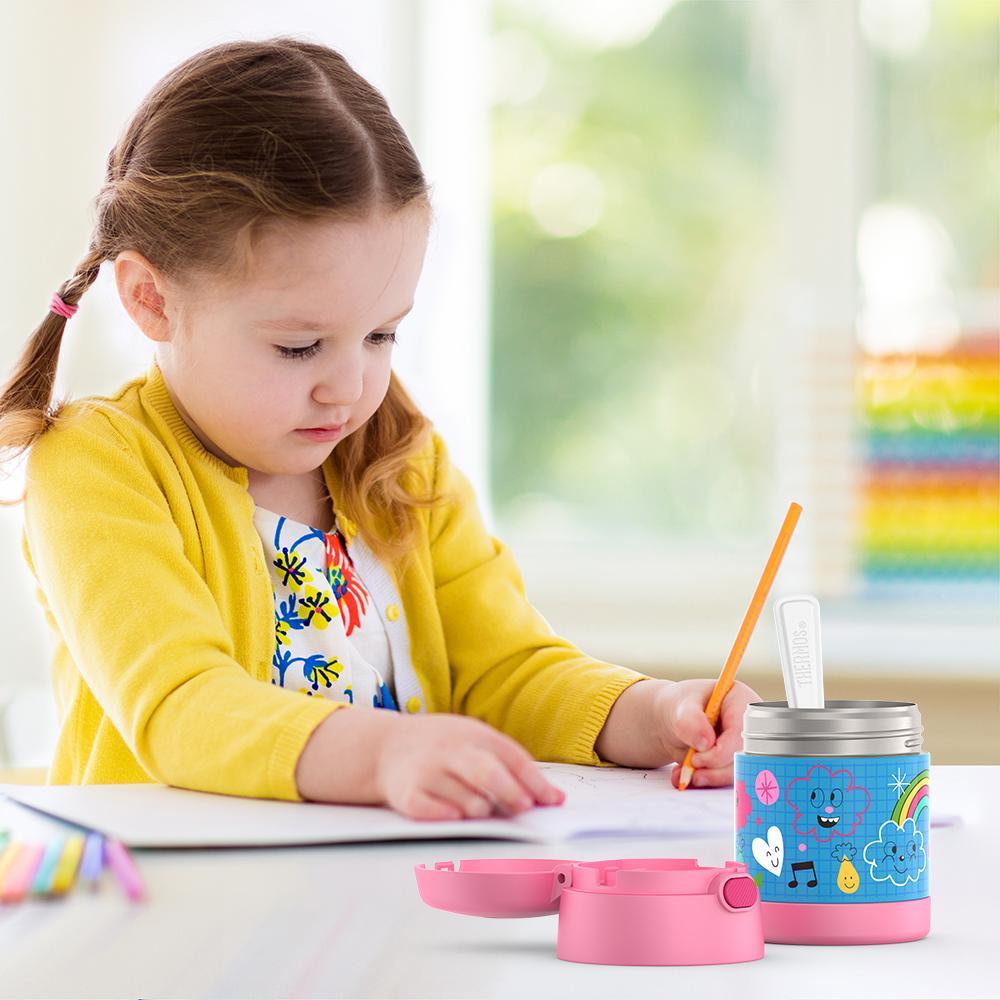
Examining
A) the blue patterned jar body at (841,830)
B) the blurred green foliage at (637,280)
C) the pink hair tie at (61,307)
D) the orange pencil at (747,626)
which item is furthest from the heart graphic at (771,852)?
the blurred green foliage at (637,280)

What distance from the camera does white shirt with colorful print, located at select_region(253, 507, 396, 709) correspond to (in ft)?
2.91

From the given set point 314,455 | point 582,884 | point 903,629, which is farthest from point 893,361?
point 582,884

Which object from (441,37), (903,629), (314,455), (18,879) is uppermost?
(441,37)

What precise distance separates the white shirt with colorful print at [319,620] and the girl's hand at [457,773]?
1.05 feet

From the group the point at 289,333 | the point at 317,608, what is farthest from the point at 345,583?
the point at 289,333

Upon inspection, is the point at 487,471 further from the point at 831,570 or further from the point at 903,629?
the point at 903,629

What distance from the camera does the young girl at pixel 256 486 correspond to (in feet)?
2.33

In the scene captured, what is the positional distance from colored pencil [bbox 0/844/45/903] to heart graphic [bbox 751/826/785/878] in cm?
23

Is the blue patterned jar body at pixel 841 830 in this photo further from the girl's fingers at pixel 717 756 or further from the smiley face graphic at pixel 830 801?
the girl's fingers at pixel 717 756

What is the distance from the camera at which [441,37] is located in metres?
2.16

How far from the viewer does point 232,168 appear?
30.9 inches

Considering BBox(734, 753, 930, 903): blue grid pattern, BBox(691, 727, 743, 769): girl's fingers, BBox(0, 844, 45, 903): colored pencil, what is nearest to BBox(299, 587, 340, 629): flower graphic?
BBox(691, 727, 743, 769): girl's fingers

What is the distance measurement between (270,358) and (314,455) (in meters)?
0.08

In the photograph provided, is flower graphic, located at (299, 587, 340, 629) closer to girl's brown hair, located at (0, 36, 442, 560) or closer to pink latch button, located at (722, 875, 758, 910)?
girl's brown hair, located at (0, 36, 442, 560)
